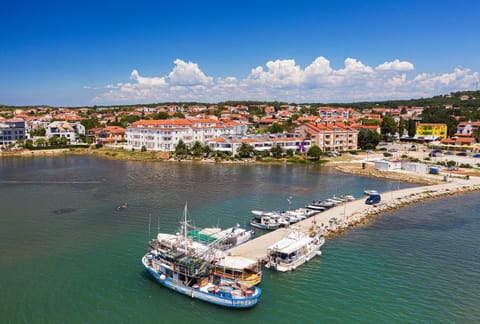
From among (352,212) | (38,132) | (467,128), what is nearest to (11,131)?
(38,132)

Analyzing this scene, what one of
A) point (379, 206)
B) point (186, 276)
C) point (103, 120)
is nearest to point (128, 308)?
point (186, 276)

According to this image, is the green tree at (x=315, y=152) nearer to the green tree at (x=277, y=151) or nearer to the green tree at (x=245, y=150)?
the green tree at (x=277, y=151)

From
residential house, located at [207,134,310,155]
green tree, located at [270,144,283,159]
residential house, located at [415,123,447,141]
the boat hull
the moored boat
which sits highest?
residential house, located at [415,123,447,141]

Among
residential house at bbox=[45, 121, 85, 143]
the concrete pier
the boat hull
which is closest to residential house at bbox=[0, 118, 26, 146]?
residential house at bbox=[45, 121, 85, 143]

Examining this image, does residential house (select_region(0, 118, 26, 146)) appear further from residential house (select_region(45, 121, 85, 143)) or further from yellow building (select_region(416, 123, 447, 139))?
yellow building (select_region(416, 123, 447, 139))

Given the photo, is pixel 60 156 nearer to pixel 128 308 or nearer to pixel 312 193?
pixel 312 193

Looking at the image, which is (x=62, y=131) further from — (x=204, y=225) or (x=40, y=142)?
(x=204, y=225)
